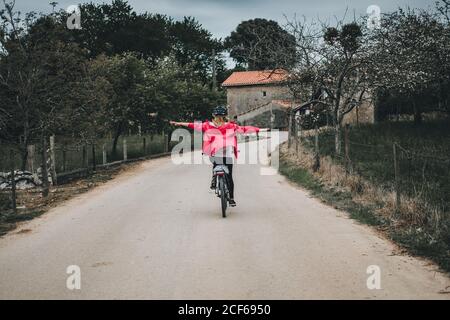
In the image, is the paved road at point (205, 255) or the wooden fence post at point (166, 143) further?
the wooden fence post at point (166, 143)

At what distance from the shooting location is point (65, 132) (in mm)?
18938

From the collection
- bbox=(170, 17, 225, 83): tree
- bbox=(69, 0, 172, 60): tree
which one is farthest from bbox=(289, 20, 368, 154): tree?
bbox=(170, 17, 225, 83): tree

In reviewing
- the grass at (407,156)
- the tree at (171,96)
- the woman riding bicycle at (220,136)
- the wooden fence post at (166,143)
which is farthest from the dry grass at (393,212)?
the wooden fence post at (166,143)

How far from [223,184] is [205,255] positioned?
118 inches

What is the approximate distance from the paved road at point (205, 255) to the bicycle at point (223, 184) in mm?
333

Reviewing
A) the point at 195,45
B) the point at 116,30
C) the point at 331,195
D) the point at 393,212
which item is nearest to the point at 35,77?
the point at 331,195

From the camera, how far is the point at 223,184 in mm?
9516

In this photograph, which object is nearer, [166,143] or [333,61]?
[333,61]

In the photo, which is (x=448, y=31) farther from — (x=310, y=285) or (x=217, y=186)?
(x=310, y=285)

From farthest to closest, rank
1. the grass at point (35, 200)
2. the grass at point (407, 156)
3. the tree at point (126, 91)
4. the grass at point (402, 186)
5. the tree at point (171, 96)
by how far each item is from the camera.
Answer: the tree at point (171, 96), the tree at point (126, 91), the grass at point (407, 156), the grass at point (35, 200), the grass at point (402, 186)

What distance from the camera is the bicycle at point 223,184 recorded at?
9.43 m

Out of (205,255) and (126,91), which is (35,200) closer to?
(205,255)

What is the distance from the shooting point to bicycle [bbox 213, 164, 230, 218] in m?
9.43

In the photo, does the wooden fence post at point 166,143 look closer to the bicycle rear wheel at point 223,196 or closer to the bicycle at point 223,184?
the bicycle at point 223,184
